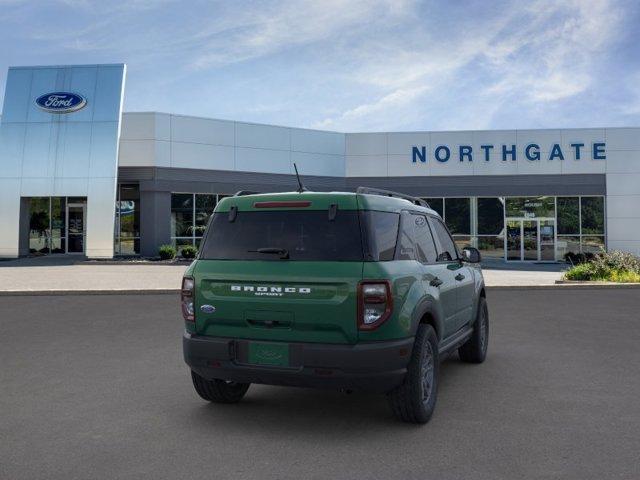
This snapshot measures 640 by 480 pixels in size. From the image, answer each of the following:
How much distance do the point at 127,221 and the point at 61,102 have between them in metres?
6.25

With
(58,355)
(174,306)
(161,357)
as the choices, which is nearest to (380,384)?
(161,357)

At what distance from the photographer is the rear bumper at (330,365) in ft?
14.3

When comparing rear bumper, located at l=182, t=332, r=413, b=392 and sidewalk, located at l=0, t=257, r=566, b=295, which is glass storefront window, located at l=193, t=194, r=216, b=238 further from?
rear bumper, located at l=182, t=332, r=413, b=392

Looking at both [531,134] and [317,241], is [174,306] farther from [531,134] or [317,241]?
[531,134]

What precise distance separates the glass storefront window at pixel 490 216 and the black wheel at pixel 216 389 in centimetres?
2716

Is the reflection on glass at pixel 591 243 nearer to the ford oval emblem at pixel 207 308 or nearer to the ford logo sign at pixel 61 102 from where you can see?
the ford logo sign at pixel 61 102

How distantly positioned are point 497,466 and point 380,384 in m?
0.97

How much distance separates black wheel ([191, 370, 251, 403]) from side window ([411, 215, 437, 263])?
2.07 m

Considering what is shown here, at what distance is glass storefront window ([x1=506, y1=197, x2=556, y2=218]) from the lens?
30.7 metres

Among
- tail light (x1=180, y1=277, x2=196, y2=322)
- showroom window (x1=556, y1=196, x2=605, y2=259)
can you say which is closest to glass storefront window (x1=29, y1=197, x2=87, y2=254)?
showroom window (x1=556, y1=196, x2=605, y2=259)

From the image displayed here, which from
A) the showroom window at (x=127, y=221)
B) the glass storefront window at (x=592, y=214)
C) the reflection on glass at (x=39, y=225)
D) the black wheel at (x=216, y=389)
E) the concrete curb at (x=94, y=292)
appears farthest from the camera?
the glass storefront window at (x=592, y=214)

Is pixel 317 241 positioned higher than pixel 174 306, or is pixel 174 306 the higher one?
pixel 317 241

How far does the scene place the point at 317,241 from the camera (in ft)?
15.3

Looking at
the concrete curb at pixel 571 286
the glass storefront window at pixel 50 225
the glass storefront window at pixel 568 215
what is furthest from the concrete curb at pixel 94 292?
the glass storefront window at pixel 568 215
